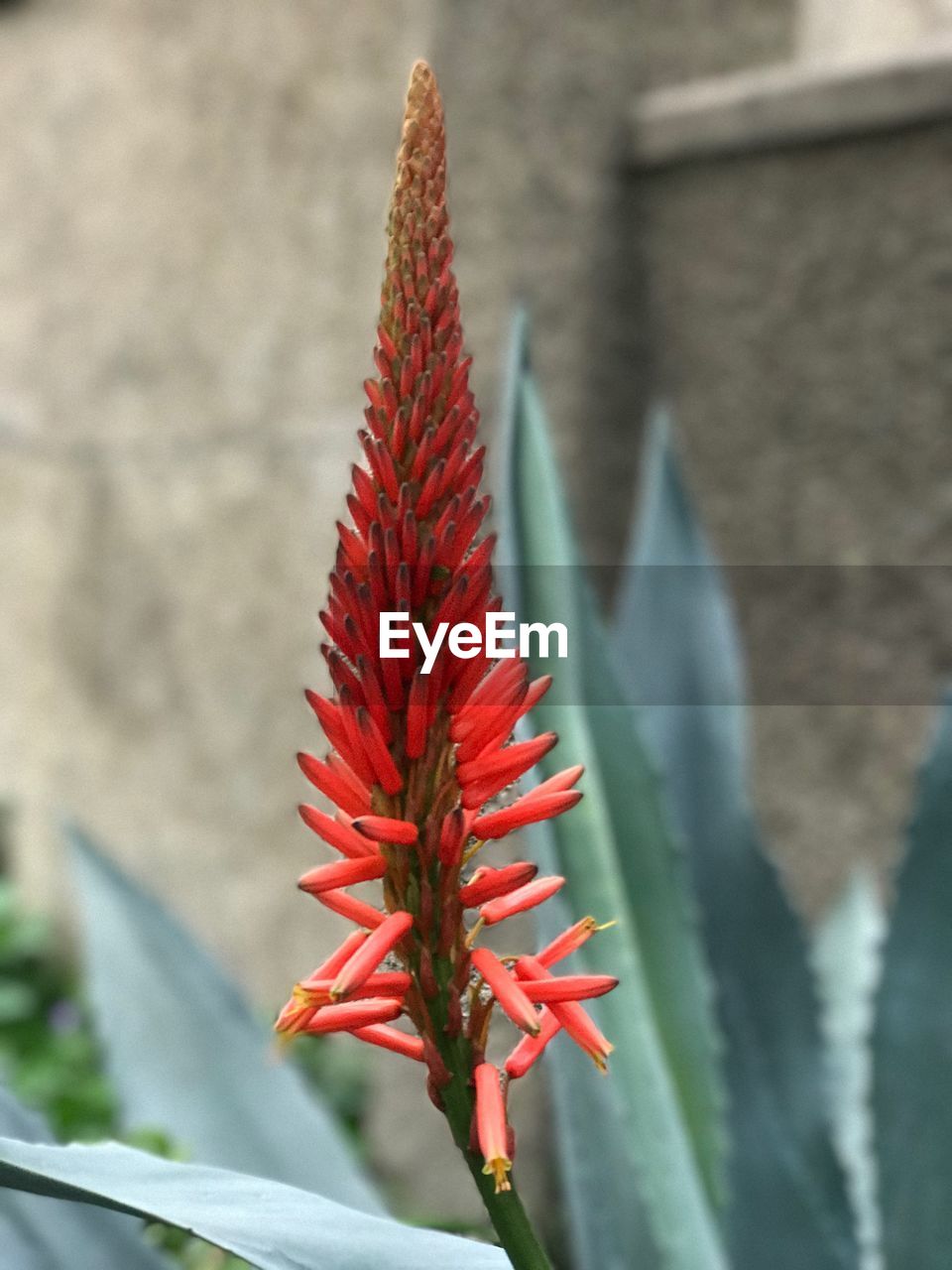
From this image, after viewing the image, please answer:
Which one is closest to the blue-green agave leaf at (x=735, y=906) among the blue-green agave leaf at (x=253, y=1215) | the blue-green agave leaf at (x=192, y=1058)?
the blue-green agave leaf at (x=192, y=1058)

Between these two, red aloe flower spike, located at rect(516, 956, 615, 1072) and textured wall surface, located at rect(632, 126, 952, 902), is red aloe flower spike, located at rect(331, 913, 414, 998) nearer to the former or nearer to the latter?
red aloe flower spike, located at rect(516, 956, 615, 1072)

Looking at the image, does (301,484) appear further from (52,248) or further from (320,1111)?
(320,1111)

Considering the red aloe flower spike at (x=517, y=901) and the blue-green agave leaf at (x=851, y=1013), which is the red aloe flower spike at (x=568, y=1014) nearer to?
the red aloe flower spike at (x=517, y=901)

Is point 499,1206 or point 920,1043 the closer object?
point 499,1206

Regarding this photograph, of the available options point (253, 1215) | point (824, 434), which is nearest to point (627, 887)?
point (253, 1215)

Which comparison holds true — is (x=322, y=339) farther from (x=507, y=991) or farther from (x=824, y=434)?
(x=507, y=991)
